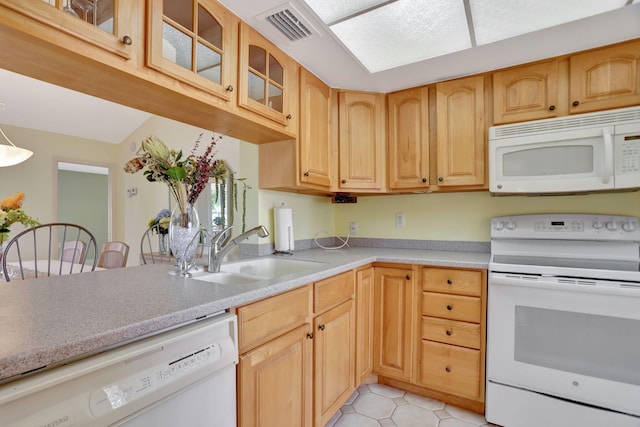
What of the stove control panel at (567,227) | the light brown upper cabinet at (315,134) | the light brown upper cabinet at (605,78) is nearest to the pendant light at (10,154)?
the light brown upper cabinet at (315,134)

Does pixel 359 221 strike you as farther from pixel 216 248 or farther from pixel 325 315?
pixel 216 248

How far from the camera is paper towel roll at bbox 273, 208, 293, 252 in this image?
2096mm

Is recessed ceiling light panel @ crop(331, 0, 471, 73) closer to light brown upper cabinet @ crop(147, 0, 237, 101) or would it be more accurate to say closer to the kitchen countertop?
light brown upper cabinet @ crop(147, 0, 237, 101)

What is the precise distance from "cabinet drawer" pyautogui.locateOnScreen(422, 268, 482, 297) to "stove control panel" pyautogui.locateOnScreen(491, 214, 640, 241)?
1.73 feet

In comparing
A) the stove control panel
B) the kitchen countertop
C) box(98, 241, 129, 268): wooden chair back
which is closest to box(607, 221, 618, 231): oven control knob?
the stove control panel

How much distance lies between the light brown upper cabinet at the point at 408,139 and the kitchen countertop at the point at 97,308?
1186 mm

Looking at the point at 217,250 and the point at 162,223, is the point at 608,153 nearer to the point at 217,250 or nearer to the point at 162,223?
the point at 217,250

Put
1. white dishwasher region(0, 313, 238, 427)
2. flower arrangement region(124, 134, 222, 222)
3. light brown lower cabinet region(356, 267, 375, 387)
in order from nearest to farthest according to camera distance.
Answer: white dishwasher region(0, 313, 238, 427), flower arrangement region(124, 134, 222, 222), light brown lower cabinet region(356, 267, 375, 387)

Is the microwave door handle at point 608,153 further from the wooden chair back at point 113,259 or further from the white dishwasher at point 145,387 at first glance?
the wooden chair back at point 113,259

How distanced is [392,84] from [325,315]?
165 centimetres

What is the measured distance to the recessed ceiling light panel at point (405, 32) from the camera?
148 centimetres

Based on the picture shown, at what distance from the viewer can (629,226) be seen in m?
1.81

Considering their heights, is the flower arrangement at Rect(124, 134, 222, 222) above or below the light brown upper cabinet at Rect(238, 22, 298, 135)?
below

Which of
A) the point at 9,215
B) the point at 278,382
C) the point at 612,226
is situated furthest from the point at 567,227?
the point at 9,215
